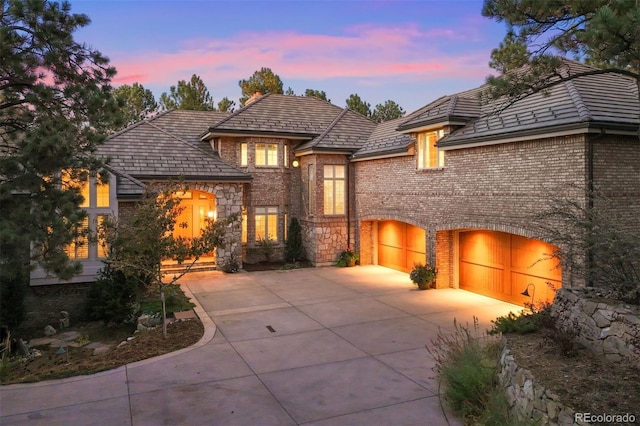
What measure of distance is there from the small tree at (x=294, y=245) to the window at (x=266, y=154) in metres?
2.87

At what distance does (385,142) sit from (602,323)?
1352cm

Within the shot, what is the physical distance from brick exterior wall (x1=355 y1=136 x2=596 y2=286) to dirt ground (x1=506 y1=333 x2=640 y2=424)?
4.23m

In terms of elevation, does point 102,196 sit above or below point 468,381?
above

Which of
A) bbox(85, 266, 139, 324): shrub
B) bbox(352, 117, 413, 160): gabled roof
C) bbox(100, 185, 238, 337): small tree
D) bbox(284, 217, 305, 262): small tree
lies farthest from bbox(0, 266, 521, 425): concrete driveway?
bbox(284, 217, 305, 262): small tree

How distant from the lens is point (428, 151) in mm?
16266

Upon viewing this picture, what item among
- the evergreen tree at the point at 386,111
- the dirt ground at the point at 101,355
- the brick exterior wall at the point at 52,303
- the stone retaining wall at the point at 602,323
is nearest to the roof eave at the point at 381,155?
the dirt ground at the point at 101,355

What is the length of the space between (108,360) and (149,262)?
233 cm

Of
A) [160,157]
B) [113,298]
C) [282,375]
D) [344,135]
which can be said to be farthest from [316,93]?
[282,375]

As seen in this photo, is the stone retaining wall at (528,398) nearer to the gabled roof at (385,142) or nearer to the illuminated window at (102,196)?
the gabled roof at (385,142)

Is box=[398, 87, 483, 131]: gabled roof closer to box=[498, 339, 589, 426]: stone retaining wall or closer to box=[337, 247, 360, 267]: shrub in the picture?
box=[337, 247, 360, 267]: shrub

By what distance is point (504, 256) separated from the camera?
14.1m

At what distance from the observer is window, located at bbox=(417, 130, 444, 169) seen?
1572 centimetres

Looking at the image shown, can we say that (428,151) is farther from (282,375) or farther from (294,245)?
(282,375)

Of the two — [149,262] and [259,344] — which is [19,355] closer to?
[149,262]
